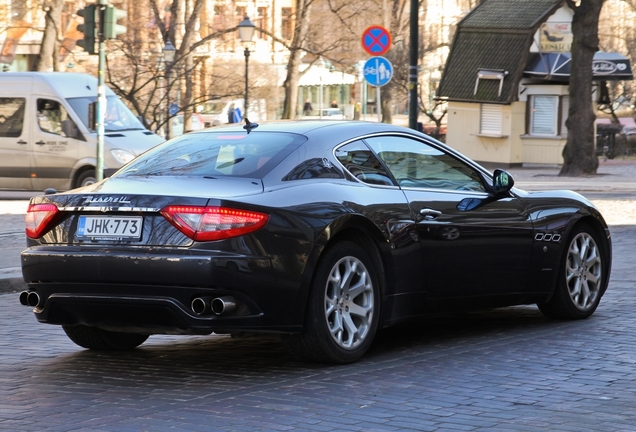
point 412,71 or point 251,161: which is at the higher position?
point 412,71

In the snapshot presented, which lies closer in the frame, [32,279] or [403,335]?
[32,279]

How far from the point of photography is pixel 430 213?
770 centimetres

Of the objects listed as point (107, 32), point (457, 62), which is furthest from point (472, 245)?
point (457, 62)

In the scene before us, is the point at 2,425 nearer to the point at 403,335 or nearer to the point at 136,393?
the point at 136,393

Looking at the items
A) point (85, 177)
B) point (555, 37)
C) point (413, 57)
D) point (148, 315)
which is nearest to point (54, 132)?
point (85, 177)

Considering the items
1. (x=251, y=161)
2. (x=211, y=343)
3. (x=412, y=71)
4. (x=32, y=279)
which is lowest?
(x=211, y=343)

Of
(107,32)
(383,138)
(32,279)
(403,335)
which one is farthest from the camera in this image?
(107,32)

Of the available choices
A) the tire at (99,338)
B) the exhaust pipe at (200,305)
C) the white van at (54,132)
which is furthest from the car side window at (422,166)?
the white van at (54,132)

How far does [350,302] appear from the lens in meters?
7.12

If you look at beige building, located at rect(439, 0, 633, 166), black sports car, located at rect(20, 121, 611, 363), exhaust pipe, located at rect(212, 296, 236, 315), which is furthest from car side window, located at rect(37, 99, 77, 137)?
beige building, located at rect(439, 0, 633, 166)

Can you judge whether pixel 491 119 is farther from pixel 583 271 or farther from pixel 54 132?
→ pixel 583 271

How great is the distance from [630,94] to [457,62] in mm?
20005

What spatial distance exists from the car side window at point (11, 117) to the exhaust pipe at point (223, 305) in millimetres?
17536

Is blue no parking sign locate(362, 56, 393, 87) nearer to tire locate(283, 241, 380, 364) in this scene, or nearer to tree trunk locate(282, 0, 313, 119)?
tire locate(283, 241, 380, 364)
